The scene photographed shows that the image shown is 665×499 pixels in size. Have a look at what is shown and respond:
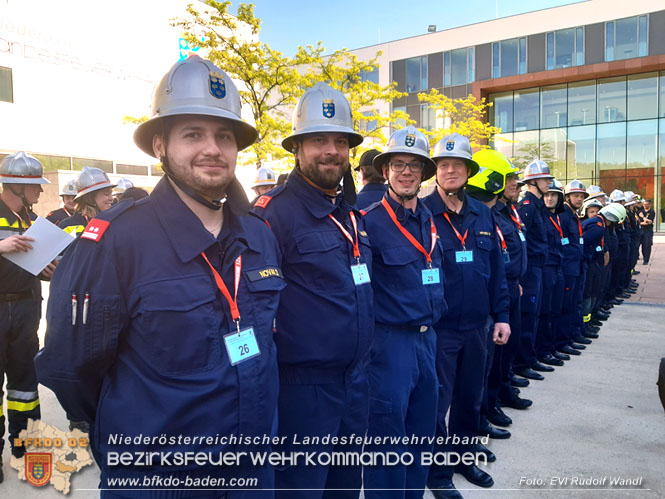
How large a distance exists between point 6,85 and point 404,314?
19474mm

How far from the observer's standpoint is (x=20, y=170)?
3.88 meters

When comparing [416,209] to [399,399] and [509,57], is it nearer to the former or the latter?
[399,399]

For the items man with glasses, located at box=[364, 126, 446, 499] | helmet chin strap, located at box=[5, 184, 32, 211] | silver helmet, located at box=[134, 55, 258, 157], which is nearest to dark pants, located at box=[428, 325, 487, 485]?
man with glasses, located at box=[364, 126, 446, 499]

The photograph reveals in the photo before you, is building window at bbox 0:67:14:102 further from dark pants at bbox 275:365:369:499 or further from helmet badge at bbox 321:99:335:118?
dark pants at bbox 275:365:369:499

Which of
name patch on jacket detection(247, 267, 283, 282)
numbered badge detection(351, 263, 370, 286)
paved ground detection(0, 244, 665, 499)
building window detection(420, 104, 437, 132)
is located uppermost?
building window detection(420, 104, 437, 132)

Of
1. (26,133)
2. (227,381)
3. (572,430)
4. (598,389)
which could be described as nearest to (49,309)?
(227,381)

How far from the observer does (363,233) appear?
9.07 ft

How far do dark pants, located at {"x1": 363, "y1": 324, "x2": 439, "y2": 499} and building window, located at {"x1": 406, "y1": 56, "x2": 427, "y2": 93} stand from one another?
31383 mm

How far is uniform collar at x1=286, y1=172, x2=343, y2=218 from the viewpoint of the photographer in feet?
8.39

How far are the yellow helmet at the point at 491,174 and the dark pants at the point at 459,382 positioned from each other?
1703mm

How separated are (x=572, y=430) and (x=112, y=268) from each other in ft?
14.9

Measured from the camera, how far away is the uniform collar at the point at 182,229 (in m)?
1.75

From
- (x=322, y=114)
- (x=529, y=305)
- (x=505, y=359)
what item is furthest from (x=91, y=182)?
(x=529, y=305)

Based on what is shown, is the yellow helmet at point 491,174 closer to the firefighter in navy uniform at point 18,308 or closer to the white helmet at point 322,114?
the white helmet at point 322,114
